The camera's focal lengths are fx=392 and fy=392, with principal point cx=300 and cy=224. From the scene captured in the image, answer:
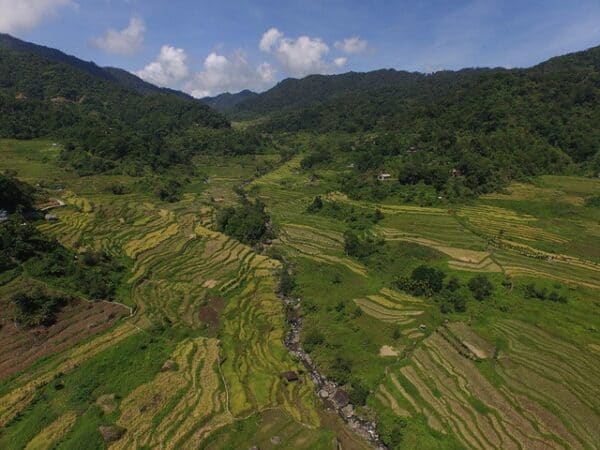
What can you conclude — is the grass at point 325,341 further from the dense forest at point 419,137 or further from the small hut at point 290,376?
the dense forest at point 419,137

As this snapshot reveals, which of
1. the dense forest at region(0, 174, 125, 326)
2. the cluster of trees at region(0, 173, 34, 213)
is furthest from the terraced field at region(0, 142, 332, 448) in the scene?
the cluster of trees at region(0, 173, 34, 213)

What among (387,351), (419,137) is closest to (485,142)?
(419,137)

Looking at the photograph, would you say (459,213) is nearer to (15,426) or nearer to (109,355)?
(109,355)

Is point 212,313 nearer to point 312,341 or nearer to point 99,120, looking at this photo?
point 312,341

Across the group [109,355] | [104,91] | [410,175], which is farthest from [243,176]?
[104,91]

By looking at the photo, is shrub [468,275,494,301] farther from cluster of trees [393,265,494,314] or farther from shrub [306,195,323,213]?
shrub [306,195,323,213]
